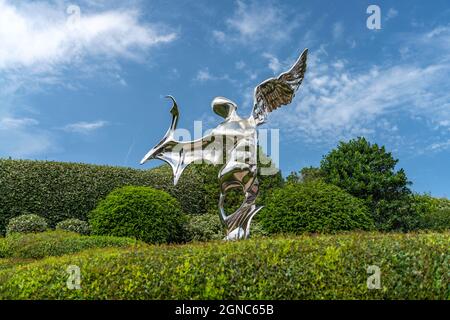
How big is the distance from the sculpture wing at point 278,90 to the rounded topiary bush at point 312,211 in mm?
3192

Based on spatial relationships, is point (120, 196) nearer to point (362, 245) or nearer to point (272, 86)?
point (272, 86)

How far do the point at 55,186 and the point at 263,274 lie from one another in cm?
967

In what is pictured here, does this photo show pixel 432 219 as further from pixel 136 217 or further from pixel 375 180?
pixel 136 217

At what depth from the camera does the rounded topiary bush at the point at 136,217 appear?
440 inches

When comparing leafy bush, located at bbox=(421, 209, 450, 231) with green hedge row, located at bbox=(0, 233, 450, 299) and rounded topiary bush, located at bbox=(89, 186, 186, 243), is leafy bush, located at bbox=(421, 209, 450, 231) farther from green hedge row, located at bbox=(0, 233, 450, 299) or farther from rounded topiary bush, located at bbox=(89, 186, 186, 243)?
green hedge row, located at bbox=(0, 233, 450, 299)

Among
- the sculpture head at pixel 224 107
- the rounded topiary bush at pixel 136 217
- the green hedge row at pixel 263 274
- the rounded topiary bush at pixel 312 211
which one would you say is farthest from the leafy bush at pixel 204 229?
the green hedge row at pixel 263 274

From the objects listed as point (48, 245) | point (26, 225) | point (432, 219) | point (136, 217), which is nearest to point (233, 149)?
point (48, 245)

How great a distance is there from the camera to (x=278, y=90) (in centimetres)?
761

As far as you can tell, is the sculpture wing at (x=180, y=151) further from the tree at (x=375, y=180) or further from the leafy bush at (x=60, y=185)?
the leafy bush at (x=60, y=185)

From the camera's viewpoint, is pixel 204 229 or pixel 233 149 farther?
pixel 204 229

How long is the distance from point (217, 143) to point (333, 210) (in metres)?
3.94

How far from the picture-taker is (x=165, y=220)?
11500mm

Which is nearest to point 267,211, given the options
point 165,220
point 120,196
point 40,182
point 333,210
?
point 333,210

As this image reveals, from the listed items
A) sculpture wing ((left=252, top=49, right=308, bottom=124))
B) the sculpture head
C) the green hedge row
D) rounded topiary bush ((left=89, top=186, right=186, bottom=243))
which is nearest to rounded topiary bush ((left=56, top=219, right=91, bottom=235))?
rounded topiary bush ((left=89, top=186, right=186, bottom=243))
